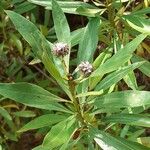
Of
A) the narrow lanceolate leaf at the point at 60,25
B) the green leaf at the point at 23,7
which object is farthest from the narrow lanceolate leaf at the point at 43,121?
the green leaf at the point at 23,7

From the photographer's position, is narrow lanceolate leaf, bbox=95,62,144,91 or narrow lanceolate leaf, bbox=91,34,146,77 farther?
narrow lanceolate leaf, bbox=95,62,144,91

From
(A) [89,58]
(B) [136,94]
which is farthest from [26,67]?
(B) [136,94]

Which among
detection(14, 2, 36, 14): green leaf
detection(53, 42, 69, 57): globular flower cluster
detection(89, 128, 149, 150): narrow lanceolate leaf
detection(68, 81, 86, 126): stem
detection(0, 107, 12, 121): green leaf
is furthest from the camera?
detection(14, 2, 36, 14): green leaf

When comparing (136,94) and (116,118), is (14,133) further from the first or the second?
(136,94)

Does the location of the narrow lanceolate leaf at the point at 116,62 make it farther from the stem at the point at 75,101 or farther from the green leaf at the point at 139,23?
the green leaf at the point at 139,23

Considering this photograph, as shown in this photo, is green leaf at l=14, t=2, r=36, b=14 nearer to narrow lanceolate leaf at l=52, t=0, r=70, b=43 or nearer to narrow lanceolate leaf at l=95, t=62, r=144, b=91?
narrow lanceolate leaf at l=52, t=0, r=70, b=43

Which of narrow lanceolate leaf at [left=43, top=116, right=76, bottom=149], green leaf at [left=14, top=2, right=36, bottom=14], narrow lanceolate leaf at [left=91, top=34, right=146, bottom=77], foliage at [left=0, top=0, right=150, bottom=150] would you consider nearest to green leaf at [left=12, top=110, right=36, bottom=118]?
green leaf at [left=14, top=2, right=36, bottom=14]
